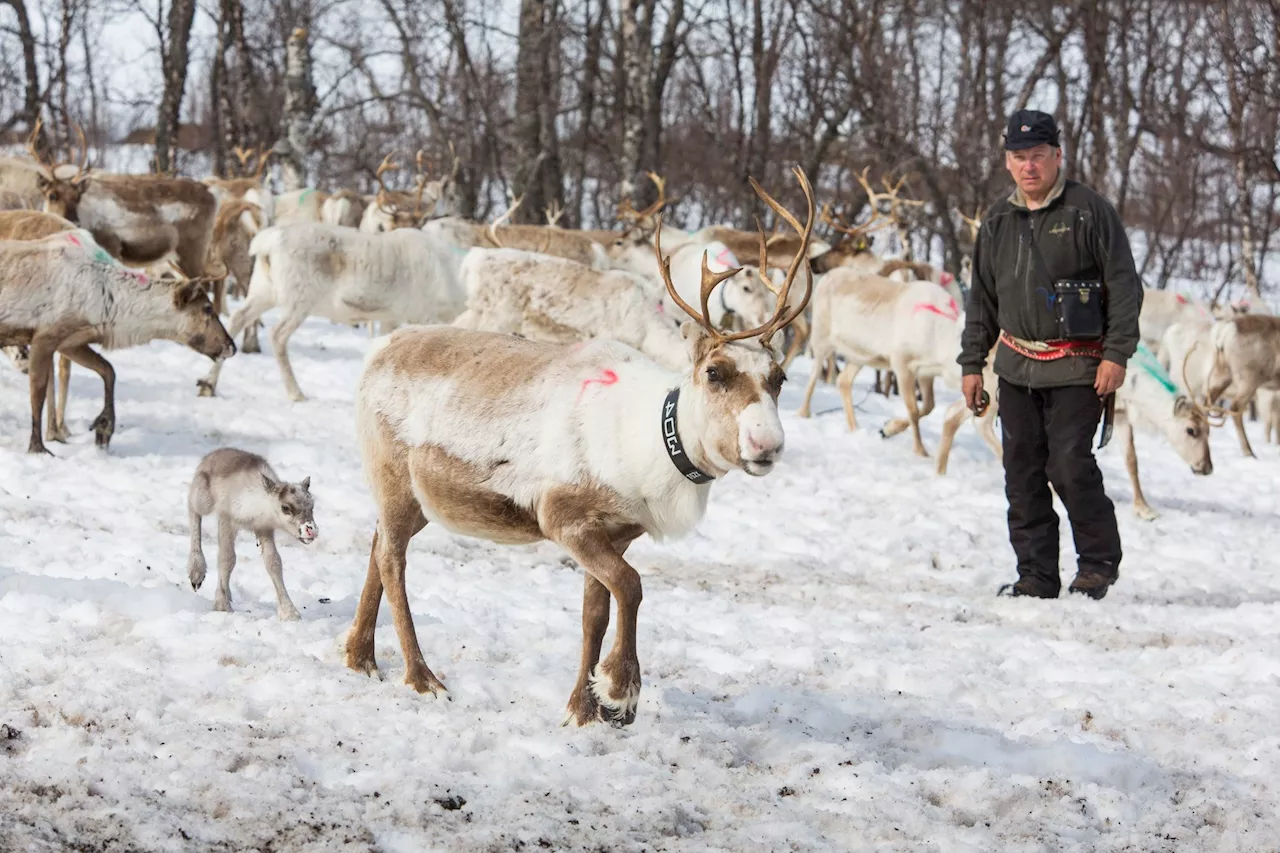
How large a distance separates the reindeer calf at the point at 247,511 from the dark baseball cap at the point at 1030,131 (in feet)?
10.3

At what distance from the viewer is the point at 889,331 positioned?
10.0 meters

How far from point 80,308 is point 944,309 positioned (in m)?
5.80

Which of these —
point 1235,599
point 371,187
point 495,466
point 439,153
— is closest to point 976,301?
point 1235,599

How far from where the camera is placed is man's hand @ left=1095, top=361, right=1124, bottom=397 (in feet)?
17.6

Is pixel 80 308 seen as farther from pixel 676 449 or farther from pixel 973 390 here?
pixel 676 449

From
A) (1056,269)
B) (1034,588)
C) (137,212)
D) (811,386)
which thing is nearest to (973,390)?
(1056,269)

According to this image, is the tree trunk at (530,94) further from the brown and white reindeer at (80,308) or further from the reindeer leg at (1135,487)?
the reindeer leg at (1135,487)

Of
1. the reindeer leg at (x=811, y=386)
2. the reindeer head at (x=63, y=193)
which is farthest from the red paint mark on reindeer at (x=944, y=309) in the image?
the reindeer head at (x=63, y=193)

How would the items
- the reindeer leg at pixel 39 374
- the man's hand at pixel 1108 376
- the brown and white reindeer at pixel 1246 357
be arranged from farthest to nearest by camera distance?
the brown and white reindeer at pixel 1246 357 → the reindeer leg at pixel 39 374 → the man's hand at pixel 1108 376

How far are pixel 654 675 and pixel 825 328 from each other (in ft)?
22.8

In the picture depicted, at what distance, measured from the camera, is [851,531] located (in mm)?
7281

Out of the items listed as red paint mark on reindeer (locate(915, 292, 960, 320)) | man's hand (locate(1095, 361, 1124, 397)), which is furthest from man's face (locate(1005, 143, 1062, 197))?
red paint mark on reindeer (locate(915, 292, 960, 320))

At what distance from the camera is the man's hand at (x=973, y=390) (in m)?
5.91

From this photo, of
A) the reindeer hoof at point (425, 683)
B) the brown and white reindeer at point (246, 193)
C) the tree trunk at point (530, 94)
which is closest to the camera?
the reindeer hoof at point (425, 683)
